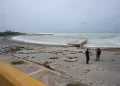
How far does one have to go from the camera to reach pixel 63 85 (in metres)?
8.22

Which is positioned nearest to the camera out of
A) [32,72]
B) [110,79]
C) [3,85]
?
[3,85]

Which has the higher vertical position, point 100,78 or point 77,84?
point 77,84

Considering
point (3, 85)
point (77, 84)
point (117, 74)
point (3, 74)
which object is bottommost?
point (117, 74)

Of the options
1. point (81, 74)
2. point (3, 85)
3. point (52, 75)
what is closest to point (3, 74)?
point (3, 85)

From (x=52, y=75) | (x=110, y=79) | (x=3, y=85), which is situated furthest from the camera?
(x=110, y=79)

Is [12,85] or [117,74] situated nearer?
[12,85]

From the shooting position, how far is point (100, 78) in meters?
12.1

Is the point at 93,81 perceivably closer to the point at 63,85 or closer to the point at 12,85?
the point at 63,85

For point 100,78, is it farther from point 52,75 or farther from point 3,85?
point 3,85

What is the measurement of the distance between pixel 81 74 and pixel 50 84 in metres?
5.11

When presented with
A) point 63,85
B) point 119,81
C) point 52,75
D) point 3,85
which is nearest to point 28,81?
point 3,85

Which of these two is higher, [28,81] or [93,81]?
[28,81]

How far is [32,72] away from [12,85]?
929 cm

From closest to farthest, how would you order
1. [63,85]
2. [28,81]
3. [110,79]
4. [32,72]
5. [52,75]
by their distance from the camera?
[28,81] < [63,85] < [52,75] < [32,72] < [110,79]
